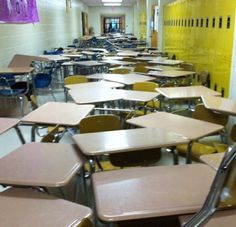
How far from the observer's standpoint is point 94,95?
381cm

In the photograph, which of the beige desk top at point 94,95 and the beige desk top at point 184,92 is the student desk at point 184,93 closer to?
the beige desk top at point 184,92

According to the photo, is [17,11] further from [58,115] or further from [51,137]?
[51,137]

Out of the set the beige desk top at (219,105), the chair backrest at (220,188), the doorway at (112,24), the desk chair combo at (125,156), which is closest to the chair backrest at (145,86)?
the beige desk top at (219,105)

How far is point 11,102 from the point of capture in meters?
6.28

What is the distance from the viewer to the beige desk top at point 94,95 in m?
3.55

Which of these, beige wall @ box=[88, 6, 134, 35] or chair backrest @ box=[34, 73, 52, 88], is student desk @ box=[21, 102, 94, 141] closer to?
chair backrest @ box=[34, 73, 52, 88]

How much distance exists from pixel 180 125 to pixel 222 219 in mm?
1272

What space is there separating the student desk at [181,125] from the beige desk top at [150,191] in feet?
1.75

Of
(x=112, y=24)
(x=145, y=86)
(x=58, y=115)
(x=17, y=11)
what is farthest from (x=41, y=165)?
(x=112, y=24)

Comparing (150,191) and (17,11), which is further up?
(17,11)

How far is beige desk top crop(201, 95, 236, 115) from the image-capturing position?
→ 10.1 feet

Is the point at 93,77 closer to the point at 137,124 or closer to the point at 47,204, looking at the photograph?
the point at 137,124

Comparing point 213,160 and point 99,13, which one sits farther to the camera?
point 99,13

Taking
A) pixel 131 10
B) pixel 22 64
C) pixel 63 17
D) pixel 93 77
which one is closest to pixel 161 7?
pixel 63 17
